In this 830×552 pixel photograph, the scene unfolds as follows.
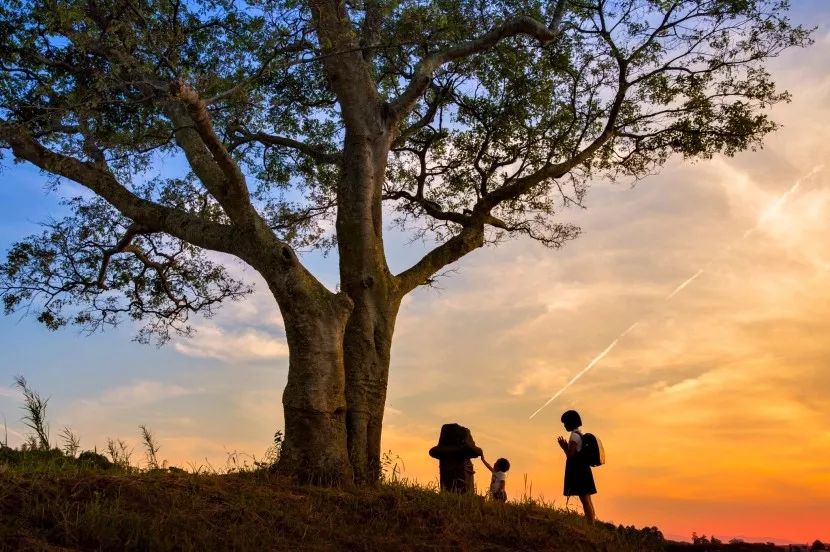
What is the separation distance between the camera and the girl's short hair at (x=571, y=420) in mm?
12904

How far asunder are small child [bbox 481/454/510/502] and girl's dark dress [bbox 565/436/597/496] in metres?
1.93

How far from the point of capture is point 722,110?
18125 mm

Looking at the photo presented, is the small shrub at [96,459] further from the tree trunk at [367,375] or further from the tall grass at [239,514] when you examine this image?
the tree trunk at [367,375]

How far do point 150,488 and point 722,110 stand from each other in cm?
1519

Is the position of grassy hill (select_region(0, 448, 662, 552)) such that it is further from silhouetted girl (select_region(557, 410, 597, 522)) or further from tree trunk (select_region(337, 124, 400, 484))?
tree trunk (select_region(337, 124, 400, 484))

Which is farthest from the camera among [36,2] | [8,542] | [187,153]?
[36,2]

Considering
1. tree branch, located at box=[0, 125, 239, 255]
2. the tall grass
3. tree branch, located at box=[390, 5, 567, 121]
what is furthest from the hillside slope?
tree branch, located at box=[390, 5, 567, 121]

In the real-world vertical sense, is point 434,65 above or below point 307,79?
below

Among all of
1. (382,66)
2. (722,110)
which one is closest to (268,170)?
(382,66)

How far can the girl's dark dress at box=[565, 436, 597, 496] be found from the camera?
12.6 m

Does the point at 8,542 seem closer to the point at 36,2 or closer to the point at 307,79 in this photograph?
the point at 36,2

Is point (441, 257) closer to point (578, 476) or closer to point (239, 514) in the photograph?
point (578, 476)

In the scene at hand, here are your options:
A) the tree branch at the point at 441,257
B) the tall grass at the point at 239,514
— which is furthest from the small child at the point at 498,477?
the tree branch at the point at 441,257

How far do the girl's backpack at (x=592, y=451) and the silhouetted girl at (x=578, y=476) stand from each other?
6cm
